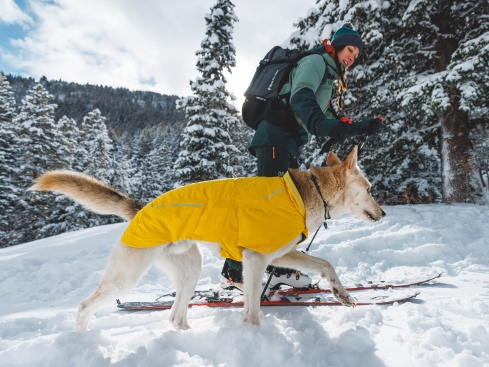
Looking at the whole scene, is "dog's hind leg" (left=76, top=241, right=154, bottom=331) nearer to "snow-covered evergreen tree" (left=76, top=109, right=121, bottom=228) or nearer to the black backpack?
the black backpack

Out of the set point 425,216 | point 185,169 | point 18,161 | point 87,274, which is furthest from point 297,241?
point 18,161

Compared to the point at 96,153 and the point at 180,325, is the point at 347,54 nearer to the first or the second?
the point at 180,325

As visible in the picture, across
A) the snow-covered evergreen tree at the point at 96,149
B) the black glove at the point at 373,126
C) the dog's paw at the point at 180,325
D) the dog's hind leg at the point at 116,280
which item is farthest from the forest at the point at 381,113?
the dog's hind leg at the point at 116,280

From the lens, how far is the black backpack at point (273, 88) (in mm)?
2936

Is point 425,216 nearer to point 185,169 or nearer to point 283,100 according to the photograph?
point 283,100

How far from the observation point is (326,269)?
8.41 feet

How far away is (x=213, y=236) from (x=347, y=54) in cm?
229

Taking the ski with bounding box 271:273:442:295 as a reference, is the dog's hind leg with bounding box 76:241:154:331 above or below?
above

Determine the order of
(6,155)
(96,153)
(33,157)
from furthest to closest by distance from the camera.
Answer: (96,153) → (33,157) → (6,155)

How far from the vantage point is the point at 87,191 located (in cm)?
274

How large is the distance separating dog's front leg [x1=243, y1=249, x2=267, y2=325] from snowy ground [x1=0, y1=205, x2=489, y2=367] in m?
0.12

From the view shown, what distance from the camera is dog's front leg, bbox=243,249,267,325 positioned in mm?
2369

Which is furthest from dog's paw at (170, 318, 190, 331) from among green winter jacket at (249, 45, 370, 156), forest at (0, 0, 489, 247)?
forest at (0, 0, 489, 247)

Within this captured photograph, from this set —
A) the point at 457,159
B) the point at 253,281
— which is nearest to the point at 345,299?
the point at 253,281
